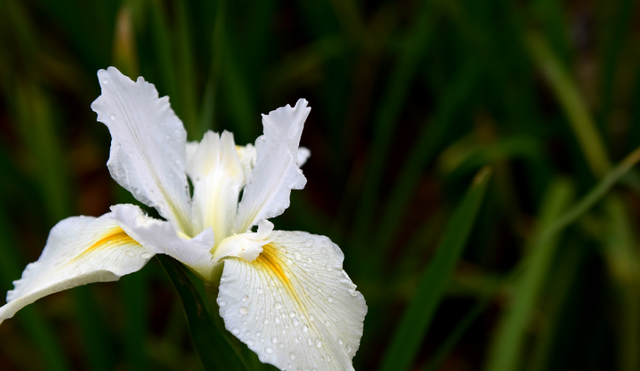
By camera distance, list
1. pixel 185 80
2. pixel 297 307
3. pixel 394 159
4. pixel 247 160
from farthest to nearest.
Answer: pixel 394 159
pixel 185 80
pixel 247 160
pixel 297 307

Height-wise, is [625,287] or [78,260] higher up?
[625,287]

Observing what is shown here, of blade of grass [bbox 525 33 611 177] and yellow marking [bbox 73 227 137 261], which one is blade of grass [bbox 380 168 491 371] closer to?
yellow marking [bbox 73 227 137 261]

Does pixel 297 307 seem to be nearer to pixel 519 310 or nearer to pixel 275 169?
pixel 275 169

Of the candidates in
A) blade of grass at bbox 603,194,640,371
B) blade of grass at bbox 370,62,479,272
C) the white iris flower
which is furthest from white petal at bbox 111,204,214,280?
blade of grass at bbox 603,194,640,371

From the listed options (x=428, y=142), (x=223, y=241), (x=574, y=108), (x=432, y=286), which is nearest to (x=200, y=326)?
(x=223, y=241)

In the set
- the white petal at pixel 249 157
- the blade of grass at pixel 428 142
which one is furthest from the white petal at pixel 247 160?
the blade of grass at pixel 428 142

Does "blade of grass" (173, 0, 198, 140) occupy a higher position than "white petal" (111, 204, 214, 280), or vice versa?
"blade of grass" (173, 0, 198, 140)
